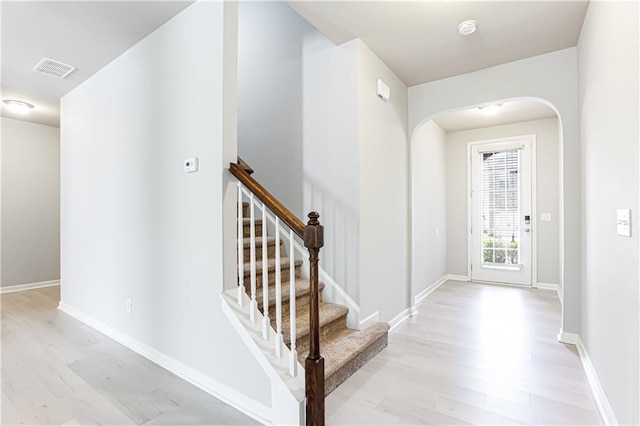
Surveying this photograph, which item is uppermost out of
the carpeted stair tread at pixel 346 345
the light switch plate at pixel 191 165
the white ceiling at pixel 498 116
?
the white ceiling at pixel 498 116

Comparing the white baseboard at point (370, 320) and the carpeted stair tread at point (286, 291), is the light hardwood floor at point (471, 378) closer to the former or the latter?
the white baseboard at point (370, 320)

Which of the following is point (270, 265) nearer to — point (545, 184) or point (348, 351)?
point (348, 351)

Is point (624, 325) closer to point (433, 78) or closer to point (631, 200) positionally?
point (631, 200)

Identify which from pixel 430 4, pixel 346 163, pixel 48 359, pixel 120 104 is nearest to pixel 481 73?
pixel 430 4

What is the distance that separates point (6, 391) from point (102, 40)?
2618mm

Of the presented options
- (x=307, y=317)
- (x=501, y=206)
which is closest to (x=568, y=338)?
(x=307, y=317)

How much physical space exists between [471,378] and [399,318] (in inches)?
46.1

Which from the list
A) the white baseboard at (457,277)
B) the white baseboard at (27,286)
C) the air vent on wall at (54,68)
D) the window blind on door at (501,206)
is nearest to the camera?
the air vent on wall at (54,68)

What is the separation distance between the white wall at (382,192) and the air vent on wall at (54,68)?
279cm

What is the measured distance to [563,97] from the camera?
2818 millimetres

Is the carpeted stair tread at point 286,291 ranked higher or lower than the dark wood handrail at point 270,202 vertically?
lower

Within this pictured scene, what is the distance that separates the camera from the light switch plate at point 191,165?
2.11 m

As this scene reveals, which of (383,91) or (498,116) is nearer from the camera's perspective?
(383,91)

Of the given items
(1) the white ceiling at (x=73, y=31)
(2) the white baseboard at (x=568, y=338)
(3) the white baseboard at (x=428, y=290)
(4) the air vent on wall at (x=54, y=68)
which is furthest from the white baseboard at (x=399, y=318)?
(4) the air vent on wall at (x=54, y=68)
